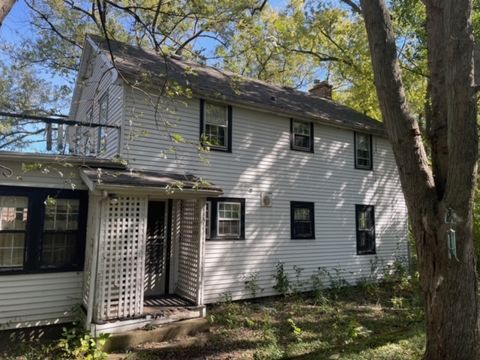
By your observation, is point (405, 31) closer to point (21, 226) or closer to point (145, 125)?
point (145, 125)

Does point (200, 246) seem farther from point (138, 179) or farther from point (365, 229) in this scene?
point (365, 229)

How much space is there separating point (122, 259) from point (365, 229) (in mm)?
9100

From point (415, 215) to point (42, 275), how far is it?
695 cm

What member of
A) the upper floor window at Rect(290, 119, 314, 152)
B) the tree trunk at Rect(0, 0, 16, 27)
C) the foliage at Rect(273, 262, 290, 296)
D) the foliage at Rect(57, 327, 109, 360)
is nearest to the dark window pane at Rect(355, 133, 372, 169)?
the upper floor window at Rect(290, 119, 314, 152)

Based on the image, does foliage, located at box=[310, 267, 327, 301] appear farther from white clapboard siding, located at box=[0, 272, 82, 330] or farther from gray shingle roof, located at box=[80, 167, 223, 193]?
white clapboard siding, located at box=[0, 272, 82, 330]

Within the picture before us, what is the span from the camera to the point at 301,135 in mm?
11977

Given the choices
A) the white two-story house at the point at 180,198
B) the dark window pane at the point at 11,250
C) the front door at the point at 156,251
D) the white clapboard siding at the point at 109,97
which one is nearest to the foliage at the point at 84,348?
the white two-story house at the point at 180,198

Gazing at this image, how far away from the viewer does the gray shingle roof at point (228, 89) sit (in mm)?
9367

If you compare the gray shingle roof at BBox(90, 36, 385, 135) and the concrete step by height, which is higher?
the gray shingle roof at BBox(90, 36, 385, 135)

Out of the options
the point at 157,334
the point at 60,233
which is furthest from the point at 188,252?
the point at 60,233

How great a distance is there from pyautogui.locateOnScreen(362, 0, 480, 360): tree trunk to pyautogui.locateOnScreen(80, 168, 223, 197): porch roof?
3.20 meters

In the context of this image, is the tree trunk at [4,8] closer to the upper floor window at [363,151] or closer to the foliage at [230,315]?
the foliage at [230,315]

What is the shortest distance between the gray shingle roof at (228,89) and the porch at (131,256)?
2.51m

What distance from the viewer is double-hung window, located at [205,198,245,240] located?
9.67 metres
